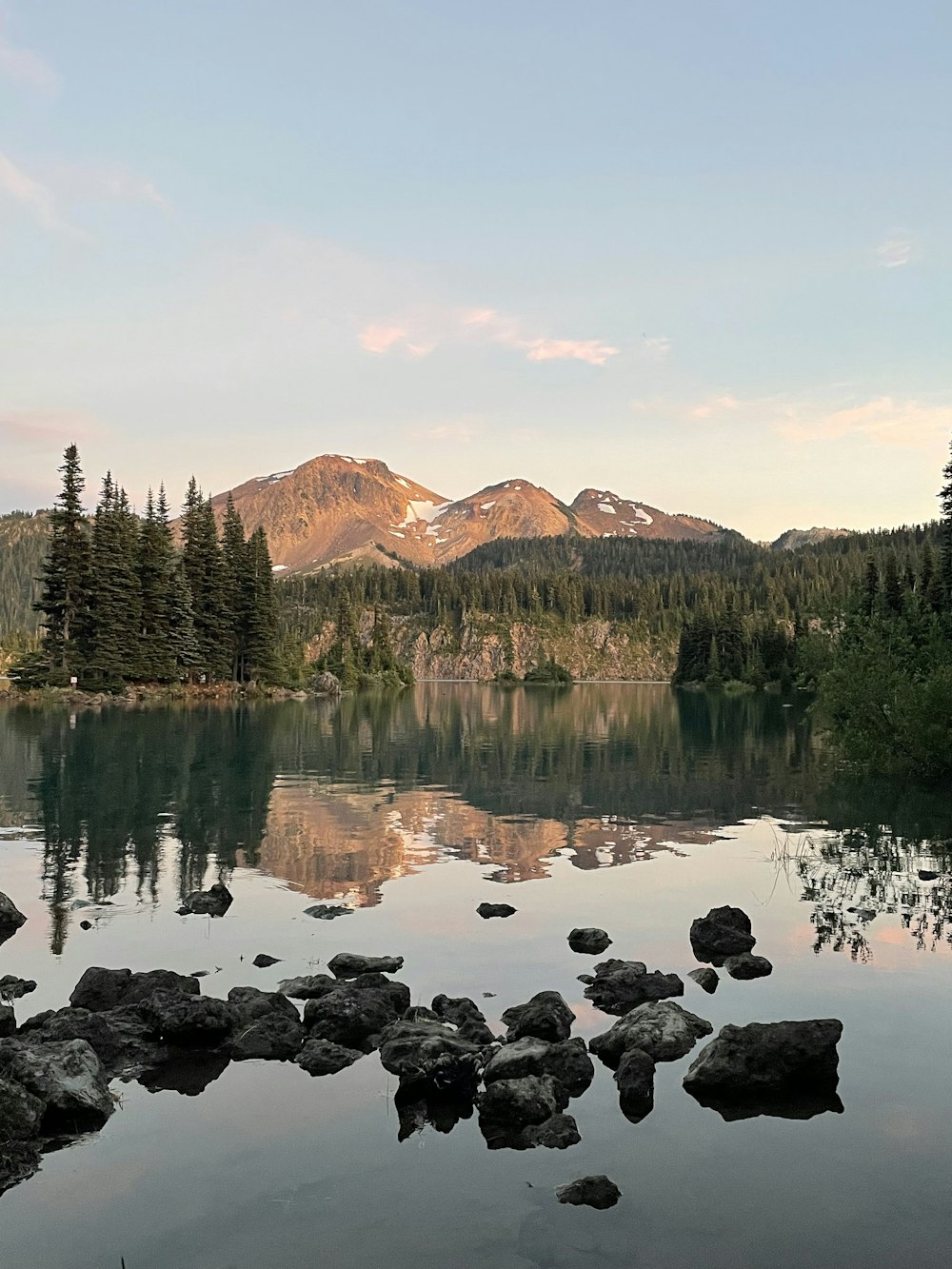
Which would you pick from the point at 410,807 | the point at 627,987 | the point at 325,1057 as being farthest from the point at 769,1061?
the point at 410,807

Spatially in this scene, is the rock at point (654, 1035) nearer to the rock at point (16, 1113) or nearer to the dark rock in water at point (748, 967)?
the dark rock in water at point (748, 967)

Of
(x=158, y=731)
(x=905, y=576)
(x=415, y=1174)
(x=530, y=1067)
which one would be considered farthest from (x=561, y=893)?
(x=905, y=576)

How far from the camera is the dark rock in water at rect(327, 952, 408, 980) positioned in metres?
19.1

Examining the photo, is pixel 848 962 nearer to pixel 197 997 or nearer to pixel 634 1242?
pixel 634 1242

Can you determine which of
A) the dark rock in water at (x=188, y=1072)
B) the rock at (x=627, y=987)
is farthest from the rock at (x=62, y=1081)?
the rock at (x=627, y=987)

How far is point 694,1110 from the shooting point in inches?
532

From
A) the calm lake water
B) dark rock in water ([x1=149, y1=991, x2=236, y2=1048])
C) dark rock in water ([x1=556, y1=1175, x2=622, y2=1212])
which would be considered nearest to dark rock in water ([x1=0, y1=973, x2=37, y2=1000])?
the calm lake water

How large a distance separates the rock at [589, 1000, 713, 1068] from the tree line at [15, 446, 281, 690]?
96.5 m

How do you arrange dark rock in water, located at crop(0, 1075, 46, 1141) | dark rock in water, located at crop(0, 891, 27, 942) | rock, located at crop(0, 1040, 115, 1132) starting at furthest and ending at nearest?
dark rock in water, located at crop(0, 891, 27, 942) → rock, located at crop(0, 1040, 115, 1132) → dark rock in water, located at crop(0, 1075, 46, 1141)

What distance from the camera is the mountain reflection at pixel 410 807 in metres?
27.8

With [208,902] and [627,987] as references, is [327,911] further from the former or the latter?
[627,987]

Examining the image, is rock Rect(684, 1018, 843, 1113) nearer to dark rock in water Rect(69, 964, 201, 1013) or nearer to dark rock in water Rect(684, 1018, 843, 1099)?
dark rock in water Rect(684, 1018, 843, 1099)

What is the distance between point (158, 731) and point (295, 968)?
184 feet

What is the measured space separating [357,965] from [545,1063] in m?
5.77
